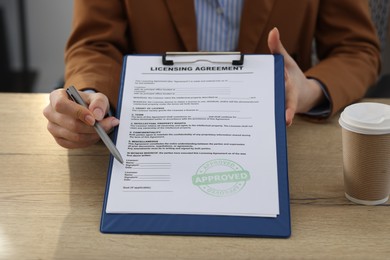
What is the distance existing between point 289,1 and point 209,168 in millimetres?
640

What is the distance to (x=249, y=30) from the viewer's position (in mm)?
1343

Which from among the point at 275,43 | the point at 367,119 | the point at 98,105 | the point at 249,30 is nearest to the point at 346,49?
the point at 249,30

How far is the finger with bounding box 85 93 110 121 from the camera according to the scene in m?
0.93

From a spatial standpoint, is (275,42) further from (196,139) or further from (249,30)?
(249,30)

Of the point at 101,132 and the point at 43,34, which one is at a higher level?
the point at 101,132

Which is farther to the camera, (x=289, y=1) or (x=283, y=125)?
(x=289, y=1)

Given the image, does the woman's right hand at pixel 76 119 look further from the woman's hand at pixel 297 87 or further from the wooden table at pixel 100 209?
the woman's hand at pixel 297 87

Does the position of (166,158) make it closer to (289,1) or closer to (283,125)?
(283,125)

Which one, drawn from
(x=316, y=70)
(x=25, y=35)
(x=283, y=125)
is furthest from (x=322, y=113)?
(x=25, y=35)

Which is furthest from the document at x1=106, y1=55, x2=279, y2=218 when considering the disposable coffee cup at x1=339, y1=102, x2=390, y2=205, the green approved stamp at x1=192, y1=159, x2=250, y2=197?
the disposable coffee cup at x1=339, y1=102, x2=390, y2=205

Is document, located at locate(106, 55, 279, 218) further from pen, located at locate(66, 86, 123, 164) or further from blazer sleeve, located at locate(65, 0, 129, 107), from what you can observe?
blazer sleeve, located at locate(65, 0, 129, 107)

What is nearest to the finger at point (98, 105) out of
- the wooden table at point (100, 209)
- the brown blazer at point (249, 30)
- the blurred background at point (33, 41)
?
the wooden table at point (100, 209)

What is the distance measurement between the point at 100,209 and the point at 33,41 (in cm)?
223

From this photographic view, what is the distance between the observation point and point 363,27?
1.38 metres
